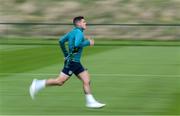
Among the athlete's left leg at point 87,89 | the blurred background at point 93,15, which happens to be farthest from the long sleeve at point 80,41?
the blurred background at point 93,15

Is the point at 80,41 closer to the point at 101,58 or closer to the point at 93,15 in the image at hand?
the point at 101,58

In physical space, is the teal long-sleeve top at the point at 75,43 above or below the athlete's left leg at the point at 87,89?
above

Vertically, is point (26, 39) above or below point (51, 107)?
below

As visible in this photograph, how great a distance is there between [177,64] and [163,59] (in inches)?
62.8

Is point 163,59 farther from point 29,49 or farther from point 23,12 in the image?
point 23,12

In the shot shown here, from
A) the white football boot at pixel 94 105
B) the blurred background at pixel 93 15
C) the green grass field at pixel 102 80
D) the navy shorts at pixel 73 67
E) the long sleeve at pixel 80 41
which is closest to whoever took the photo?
the long sleeve at pixel 80 41

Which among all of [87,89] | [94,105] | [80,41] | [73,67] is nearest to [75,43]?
[80,41]

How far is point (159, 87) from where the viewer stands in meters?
15.2

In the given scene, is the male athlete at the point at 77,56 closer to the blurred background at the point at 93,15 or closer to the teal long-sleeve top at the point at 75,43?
the teal long-sleeve top at the point at 75,43

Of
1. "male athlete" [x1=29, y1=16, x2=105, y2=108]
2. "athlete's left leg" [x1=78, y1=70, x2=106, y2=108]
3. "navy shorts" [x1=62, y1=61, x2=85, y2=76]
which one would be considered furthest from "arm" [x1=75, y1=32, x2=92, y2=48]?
"athlete's left leg" [x1=78, y1=70, x2=106, y2=108]

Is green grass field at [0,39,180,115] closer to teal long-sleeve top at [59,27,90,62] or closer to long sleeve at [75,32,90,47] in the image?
teal long-sleeve top at [59,27,90,62]

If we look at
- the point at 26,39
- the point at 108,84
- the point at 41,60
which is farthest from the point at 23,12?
the point at 108,84

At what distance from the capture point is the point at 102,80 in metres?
16.7

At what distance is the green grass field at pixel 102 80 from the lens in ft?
39.7
